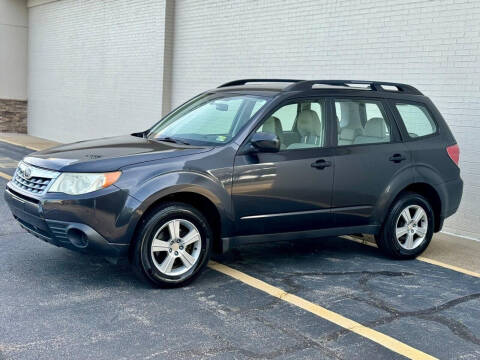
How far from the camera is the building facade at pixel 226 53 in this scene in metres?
8.18

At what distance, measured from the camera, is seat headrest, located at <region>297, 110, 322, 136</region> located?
6047mm

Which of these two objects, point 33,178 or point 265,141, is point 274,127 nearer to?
point 265,141

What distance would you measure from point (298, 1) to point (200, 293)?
6.63 metres

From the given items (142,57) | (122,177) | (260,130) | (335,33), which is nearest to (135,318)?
(122,177)

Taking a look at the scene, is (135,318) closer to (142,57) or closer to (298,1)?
(298,1)

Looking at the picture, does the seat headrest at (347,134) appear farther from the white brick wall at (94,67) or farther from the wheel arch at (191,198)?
the white brick wall at (94,67)

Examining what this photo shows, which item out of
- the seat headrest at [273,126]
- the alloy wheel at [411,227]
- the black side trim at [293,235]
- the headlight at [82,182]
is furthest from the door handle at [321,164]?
the headlight at [82,182]

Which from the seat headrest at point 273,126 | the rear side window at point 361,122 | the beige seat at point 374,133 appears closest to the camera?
the seat headrest at point 273,126

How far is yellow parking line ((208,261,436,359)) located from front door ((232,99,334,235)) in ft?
1.53

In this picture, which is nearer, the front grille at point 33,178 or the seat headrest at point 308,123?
the front grille at point 33,178

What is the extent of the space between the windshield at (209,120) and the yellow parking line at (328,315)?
1.26 m

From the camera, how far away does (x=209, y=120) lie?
614 centimetres

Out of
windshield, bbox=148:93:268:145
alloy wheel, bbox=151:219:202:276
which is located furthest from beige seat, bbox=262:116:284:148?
alloy wheel, bbox=151:219:202:276

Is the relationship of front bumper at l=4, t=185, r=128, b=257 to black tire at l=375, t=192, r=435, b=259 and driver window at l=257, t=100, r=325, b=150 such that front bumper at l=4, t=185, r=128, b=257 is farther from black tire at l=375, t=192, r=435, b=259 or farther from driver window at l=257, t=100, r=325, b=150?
black tire at l=375, t=192, r=435, b=259
